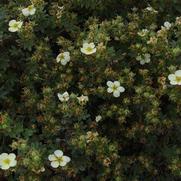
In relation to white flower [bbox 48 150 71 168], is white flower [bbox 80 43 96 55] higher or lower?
higher

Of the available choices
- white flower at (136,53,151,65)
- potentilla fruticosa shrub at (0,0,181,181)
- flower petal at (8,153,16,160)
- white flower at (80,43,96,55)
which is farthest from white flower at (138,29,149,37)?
flower petal at (8,153,16,160)

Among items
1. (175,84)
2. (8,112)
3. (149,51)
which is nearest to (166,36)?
(149,51)

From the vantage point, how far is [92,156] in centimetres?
297

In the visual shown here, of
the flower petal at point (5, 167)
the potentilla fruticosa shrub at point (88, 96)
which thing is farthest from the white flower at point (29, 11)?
the flower petal at point (5, 167)

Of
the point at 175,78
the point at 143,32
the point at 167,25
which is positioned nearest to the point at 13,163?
the point at 175,78

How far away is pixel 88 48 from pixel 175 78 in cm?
51

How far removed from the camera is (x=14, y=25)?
10.5 ft

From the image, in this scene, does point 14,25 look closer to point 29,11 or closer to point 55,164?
point 29,11

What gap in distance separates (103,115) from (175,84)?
1.47 feet

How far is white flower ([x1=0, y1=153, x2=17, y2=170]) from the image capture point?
280 cm

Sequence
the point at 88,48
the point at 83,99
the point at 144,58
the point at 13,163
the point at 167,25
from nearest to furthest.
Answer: the point at 13,163 → the point at 83,99 → the point at 88,48 → the point at 144,58 → the point at 167,25

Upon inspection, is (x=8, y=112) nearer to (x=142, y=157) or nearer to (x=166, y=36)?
(x=142, y=157)

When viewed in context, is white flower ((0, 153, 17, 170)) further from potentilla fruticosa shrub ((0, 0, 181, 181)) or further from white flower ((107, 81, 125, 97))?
white flower ((107, 81, 125, 97))

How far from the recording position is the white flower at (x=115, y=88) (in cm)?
300
